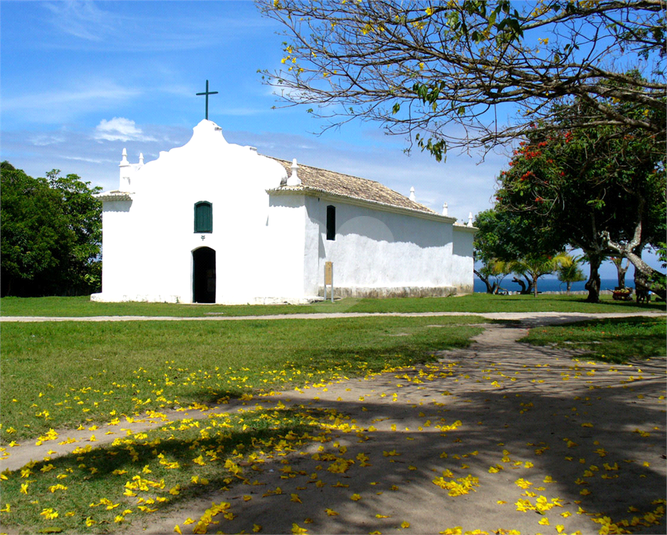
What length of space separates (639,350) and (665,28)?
5.71 metres

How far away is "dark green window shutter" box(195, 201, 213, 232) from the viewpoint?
2589 cm

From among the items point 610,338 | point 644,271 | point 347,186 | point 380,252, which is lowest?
point 610,338

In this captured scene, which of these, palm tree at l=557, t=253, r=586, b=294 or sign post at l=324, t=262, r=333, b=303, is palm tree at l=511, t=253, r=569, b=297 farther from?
sign post at l=324, t=262, r=333, b=303

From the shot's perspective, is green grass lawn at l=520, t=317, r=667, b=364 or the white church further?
the white church

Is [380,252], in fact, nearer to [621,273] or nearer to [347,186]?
[347,186]

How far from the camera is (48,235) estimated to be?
31969 mm

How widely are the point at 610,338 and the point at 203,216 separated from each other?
A: 17639 millimetres

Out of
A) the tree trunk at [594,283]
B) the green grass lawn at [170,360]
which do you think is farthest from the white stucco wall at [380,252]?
the green grass lawn at [170,360]

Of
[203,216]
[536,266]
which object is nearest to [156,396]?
[203,216]

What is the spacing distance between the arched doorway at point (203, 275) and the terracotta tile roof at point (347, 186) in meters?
5.07

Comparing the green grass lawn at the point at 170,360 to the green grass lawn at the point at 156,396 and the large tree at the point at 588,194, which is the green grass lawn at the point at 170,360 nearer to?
the green grass lawn at the point at 156,396

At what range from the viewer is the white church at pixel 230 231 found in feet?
82.3

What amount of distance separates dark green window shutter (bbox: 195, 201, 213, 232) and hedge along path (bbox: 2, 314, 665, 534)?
740 inches

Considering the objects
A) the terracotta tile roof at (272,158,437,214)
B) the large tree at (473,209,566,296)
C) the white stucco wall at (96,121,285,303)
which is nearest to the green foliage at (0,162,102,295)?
the white stucco wall at (96,121,285,303)
